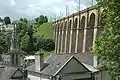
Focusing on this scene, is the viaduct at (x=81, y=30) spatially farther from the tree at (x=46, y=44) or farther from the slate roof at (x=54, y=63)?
the tree at (x=46, y=44)

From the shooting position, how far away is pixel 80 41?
213 feet

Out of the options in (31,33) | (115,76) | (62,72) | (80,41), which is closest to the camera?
(115,76)

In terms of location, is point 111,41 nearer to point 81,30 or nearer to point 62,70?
point 62,70

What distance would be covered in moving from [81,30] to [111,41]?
49.2m

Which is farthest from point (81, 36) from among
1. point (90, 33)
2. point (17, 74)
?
point (17, 74)

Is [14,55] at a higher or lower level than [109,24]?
lower

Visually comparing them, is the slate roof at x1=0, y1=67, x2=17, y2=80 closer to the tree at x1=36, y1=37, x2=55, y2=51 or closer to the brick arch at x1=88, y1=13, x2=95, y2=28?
the brick arch at x1=88, y1=13, x2=95, y2=28

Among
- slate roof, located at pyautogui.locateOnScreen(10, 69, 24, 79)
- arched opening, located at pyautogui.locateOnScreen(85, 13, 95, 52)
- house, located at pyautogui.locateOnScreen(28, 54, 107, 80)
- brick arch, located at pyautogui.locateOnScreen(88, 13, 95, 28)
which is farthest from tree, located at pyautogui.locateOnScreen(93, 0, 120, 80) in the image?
brick arch, located at pyautogui.locateOnScreen(88, 13, 95, 28)

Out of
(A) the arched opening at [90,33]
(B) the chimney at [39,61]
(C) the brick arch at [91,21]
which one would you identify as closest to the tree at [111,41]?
(B) the chimney at [39,61]

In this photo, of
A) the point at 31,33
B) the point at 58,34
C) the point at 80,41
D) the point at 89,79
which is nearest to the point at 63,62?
the point at 89,79

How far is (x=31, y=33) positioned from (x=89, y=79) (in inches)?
3154

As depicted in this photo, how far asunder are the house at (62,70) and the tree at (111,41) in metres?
16.3

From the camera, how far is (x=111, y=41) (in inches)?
655

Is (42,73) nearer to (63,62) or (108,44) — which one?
(63,62)
